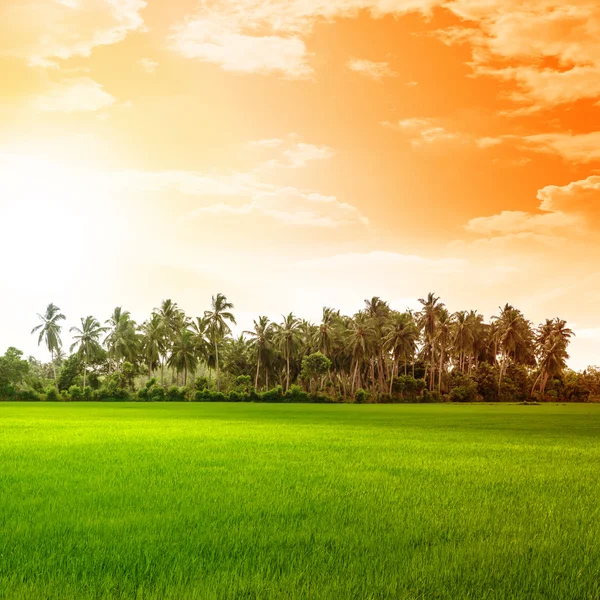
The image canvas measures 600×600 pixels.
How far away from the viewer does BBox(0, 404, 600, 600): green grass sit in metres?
5.11

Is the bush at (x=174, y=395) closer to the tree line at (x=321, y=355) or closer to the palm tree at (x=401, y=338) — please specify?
the tree line at (x=321, y=355)

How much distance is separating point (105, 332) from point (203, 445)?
8821cm

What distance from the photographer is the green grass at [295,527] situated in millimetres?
5109

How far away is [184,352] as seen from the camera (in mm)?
99438

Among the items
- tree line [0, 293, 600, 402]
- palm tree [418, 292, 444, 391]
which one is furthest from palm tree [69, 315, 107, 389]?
palm tree [418, 292, 444, 391]

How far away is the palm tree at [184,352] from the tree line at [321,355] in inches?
6.5

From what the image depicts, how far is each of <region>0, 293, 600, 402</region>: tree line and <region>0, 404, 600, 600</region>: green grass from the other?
7386 centimetres

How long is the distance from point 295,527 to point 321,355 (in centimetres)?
8574

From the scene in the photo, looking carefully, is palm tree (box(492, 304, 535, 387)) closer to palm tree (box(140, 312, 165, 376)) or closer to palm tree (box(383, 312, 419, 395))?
palm tree (box(383, 312, 419, 395))

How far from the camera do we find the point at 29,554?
5.86 m

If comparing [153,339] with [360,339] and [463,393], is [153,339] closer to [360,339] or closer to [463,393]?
[360,339]

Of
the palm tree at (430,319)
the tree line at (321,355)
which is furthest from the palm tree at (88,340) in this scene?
the palm tree at (430,319)

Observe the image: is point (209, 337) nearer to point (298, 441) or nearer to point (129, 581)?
point (298, 441)

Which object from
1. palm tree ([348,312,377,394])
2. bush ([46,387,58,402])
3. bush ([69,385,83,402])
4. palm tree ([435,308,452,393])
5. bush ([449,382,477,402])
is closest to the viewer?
bush ([46,387,58,402])
